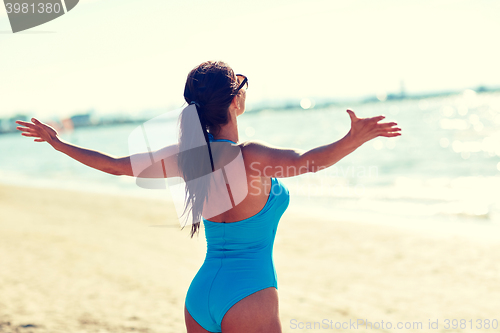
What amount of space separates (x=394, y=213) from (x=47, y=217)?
8.24 metres

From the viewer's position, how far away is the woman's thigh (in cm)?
159

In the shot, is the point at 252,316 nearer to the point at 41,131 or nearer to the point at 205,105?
the point at 205,105

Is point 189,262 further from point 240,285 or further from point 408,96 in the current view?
point 408,96

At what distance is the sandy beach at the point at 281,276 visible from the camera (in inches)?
156

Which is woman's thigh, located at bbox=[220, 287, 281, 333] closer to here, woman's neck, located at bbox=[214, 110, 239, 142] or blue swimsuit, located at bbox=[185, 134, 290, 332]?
blue swimsuit, located at bbox=[185, 134, 290, 332]

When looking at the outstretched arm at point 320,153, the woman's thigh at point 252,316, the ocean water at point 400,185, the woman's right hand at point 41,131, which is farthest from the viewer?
the ocean water at point 400,185

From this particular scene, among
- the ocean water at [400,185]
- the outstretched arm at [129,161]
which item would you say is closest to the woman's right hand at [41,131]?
the outstretched arm at [129,161]

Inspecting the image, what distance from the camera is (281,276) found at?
5.48 m

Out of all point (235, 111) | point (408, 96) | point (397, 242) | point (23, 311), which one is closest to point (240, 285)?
point (235, 111)

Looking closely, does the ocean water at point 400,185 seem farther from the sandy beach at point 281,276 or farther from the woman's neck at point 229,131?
the woman's neck at point 229,131

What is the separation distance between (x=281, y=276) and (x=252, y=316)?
13.2 feet

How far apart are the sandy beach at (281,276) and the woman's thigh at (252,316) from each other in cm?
234

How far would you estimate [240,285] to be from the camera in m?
1.64

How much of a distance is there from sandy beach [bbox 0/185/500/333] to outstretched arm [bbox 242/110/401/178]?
9.16 ft
